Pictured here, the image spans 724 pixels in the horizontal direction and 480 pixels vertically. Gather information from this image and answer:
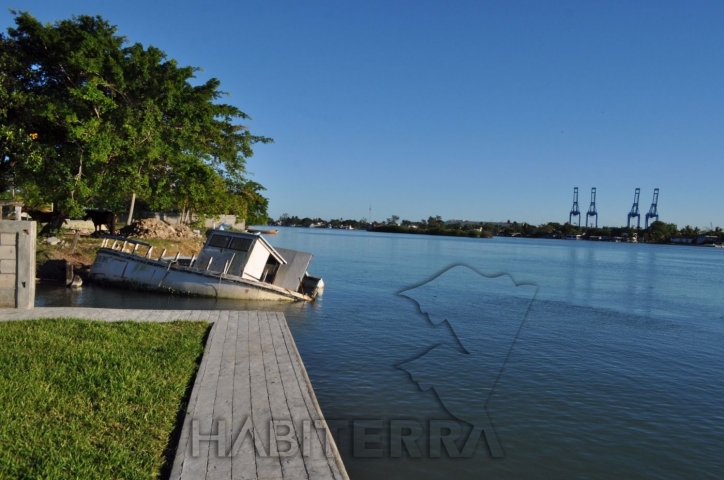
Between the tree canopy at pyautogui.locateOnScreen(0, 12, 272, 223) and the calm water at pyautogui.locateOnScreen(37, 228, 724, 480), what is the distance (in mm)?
4980

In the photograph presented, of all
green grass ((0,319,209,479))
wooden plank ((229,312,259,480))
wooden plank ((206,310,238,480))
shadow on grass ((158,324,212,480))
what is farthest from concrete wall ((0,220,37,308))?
shadow on grass ((158,324,212,480))

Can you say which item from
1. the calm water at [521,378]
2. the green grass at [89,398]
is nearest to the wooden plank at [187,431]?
the green grass at [89,398]

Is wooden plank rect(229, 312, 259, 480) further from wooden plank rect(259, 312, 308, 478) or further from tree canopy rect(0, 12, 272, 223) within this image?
tree canopy rect(0, 12, 272, 223)

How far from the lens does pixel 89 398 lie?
6.84 meters

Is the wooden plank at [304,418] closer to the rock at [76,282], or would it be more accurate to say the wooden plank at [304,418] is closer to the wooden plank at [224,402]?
the wooden plank at [224,402]

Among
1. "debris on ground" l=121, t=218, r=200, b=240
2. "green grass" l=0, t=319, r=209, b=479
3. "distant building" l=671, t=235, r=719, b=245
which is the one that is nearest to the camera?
"green grass" l=0, t=319, r=209, b=479

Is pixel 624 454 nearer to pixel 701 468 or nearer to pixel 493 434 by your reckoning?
pixel 701 468

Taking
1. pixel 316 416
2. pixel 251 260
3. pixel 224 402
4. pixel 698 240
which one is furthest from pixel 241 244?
pixel 698 240

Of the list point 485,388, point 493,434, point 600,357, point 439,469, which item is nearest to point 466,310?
point 600,357

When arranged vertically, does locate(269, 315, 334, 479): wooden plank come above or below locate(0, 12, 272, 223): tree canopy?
below

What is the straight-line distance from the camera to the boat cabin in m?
22.1

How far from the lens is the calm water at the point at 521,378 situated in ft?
26.4

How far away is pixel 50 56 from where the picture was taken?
2355cm

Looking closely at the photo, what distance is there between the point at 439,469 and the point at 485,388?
4.30 meters
